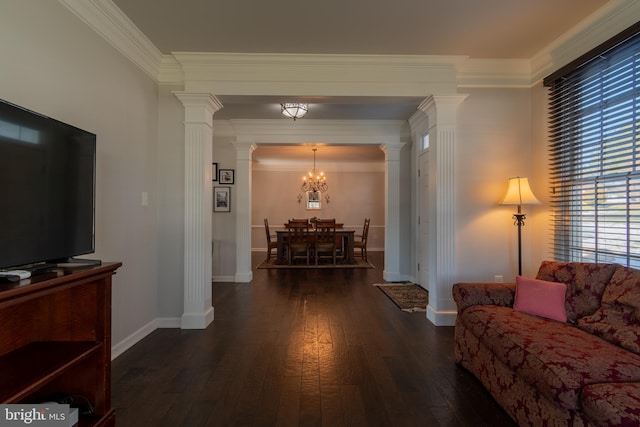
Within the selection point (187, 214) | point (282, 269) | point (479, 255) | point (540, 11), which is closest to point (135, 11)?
point (187, 214)

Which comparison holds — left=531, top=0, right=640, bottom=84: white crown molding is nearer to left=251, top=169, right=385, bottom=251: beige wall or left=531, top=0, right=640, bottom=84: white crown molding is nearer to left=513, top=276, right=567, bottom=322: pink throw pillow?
left=513, top=276, right=567, bottom=322: pink throw pillow

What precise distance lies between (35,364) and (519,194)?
355 cm

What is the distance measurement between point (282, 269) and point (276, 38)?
453 centimetres

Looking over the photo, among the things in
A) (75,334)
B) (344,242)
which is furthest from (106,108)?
(344,242)

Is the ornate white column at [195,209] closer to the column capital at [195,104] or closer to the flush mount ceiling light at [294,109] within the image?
the column capital at [195,104]

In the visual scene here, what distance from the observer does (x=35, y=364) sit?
138cm

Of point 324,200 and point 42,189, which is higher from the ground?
point 324,200

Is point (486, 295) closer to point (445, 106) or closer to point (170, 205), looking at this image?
point (445, 106)

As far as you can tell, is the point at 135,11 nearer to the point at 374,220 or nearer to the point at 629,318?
the point at 629,318

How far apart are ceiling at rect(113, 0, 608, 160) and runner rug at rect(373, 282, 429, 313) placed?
2.39 meters

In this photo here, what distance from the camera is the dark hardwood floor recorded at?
5.97 ft

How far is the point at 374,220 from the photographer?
9.80 metres

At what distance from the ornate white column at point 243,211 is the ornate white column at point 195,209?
2071 millimetres

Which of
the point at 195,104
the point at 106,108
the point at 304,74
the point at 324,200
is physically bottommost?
the point at 324,200
